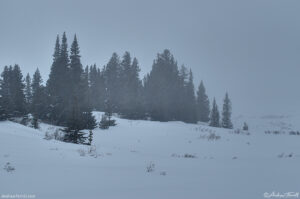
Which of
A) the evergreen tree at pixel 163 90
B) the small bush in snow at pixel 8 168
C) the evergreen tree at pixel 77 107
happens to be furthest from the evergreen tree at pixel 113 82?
the small bush in snow at pixel 8 168

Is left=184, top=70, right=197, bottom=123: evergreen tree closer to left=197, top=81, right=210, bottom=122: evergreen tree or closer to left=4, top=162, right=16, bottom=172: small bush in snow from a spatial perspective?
left=197, top=81, right=210, bottom=122: evergreen tree

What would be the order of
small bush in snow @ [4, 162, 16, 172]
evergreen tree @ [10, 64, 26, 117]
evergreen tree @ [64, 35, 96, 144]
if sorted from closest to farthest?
1. small bush in snow @ [4, 162, 16, 172]
2. evergreen tree @ [64, 35, 96, 144]
3. evergreen tree @ [10, 64, 26, 117]

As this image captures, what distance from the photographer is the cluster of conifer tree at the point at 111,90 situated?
1286 inches

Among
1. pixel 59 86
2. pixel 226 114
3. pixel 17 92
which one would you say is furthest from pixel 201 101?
pixel 17 92

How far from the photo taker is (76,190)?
15.5 feet

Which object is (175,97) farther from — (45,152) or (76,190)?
(76,190)

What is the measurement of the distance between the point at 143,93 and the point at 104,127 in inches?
936

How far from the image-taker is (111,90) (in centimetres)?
4681

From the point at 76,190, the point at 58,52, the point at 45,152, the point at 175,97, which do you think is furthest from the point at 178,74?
the point at 76,190

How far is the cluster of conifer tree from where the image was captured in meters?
32.7

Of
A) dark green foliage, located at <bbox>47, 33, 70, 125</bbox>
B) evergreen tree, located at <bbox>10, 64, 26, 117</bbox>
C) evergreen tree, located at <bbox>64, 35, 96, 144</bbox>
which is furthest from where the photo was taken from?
dark green foliage, located at <bbox>47, 33, 70, 125</bbox>

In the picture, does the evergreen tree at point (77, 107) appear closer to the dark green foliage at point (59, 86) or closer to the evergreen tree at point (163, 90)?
the dark green foliage at point (59, 86)

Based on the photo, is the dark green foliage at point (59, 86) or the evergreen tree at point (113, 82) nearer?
the dark green foliage at point (59, 86)

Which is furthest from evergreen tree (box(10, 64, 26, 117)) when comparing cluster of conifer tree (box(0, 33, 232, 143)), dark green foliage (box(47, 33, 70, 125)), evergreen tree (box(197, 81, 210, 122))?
evergreen tree (box(197, 81, 210, 122))
